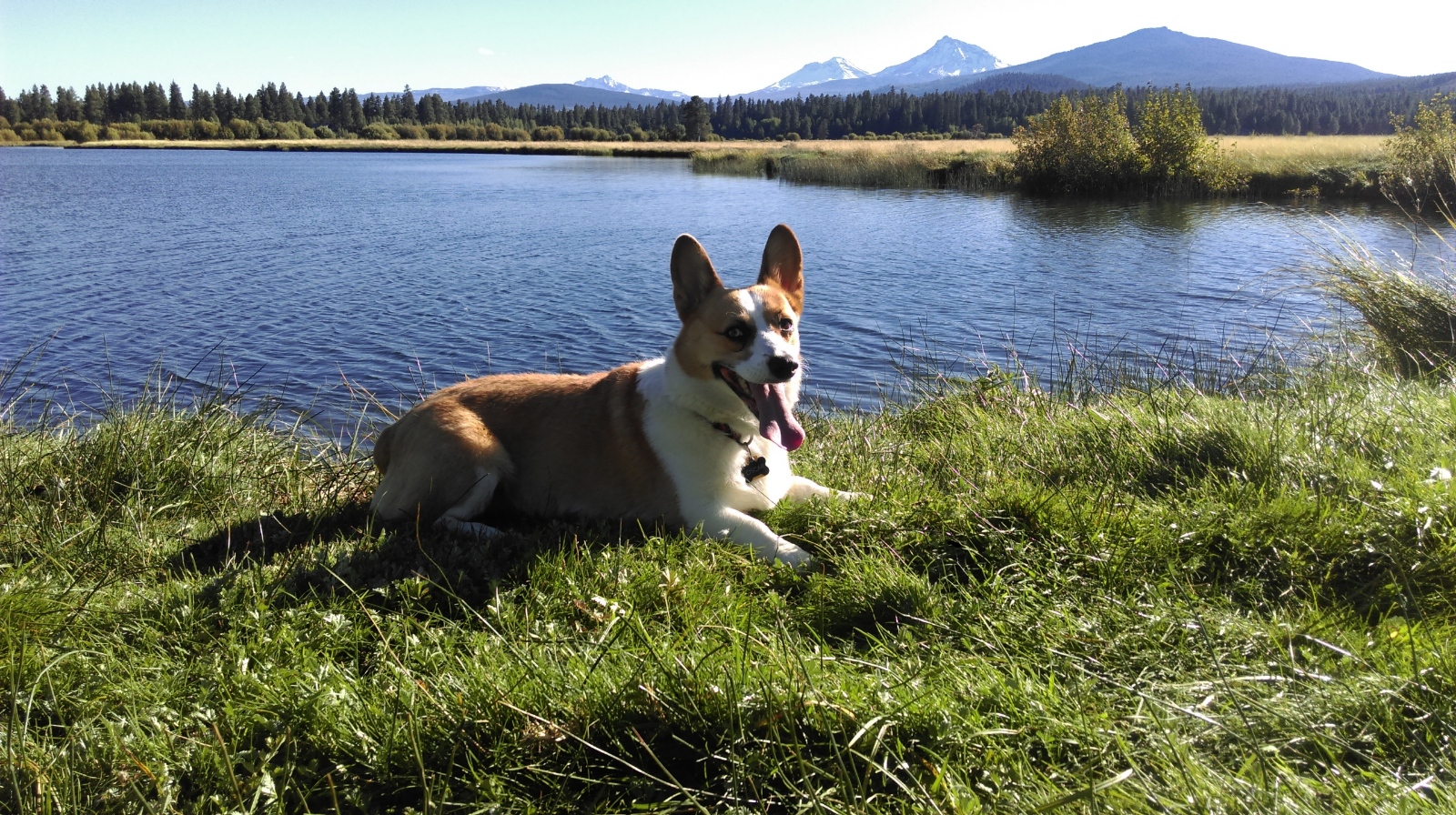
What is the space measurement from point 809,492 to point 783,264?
1.40 m

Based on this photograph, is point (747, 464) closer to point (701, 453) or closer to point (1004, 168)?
point (701, 453)

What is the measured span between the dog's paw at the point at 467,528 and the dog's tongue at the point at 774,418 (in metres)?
1.55

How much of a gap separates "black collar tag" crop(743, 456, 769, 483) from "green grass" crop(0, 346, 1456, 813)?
33cm

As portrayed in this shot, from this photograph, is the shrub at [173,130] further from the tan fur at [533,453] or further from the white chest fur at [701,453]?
the white chest fur at [701,453]

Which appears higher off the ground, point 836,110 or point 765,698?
point 836,110

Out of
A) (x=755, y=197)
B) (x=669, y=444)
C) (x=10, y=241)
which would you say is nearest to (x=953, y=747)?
(x=669, y=444)

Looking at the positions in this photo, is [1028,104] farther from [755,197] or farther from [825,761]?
[825,761]

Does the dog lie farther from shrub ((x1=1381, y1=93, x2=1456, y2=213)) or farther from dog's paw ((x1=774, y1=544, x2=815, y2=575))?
shrub ((x1=1381, y1=93, x2=1456, y2=213))

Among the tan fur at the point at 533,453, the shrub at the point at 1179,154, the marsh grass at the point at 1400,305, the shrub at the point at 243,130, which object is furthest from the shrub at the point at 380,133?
the tan fur at the point at 533,453

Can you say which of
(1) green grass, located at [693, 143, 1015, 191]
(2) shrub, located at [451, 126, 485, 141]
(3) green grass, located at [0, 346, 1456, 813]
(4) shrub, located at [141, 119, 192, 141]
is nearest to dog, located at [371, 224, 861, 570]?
(3) green grass, located at [0, 346, 1456, 813]

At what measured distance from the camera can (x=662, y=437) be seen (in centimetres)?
477

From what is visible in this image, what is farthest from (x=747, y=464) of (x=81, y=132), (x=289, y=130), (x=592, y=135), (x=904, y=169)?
(x=289, y=130)

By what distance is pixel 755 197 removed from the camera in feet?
143

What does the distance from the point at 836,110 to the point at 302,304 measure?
571 feet
